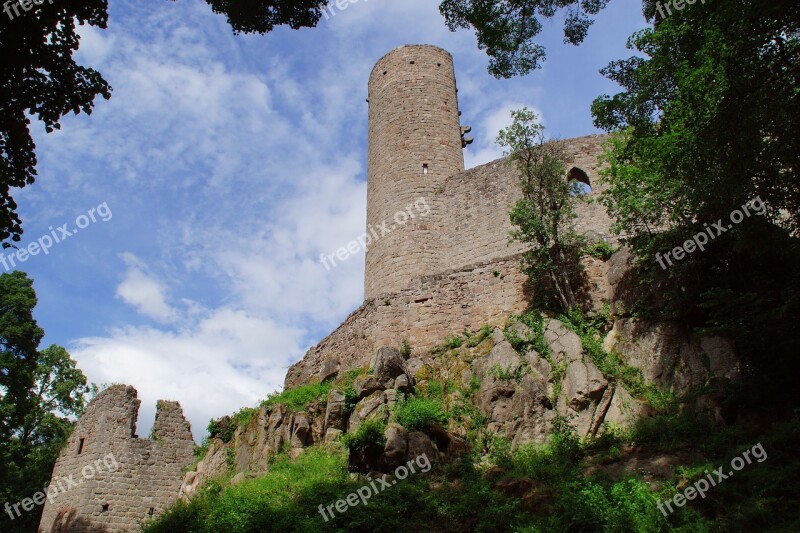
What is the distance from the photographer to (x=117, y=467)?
17.4 meters

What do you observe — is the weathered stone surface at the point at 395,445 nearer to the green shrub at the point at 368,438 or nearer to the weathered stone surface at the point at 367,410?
the green shrub at the point at 368,438

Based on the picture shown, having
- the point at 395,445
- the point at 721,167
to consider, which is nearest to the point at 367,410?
the point at 395,445

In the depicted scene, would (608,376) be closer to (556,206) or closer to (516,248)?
(556,206)

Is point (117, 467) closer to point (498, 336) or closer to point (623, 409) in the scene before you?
point (498, 336)

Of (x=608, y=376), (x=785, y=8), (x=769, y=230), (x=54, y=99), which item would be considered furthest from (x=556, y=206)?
(x=54, y=99)

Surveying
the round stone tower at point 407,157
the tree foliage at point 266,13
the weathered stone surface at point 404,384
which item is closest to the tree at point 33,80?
the tree foliage at point 266,13

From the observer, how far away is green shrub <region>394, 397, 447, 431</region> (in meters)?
13.1

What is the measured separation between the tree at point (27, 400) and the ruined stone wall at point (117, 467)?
4.68 meters

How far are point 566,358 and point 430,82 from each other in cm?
1439

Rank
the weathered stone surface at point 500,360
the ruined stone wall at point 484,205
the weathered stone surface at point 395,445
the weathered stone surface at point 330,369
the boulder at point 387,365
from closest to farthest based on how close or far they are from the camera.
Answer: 1. the weathered stone surface at point 395,445
2. the weathered stone surface at point 500,360
3. the boulder at point 387,365
4. the weathered stone surface at point 330,369
5. the ruined stone wall at point 484,205

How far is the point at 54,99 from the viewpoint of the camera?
29.1 feet

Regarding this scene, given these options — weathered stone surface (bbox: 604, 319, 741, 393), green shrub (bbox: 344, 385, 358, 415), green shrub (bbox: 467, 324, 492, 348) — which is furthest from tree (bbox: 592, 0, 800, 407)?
green shrub (bbox: 344, 385, 358, 415)

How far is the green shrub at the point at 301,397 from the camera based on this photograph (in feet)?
53.6

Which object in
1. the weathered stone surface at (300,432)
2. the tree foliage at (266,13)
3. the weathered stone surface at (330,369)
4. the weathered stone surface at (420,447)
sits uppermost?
the tree foliage at (266,13)
